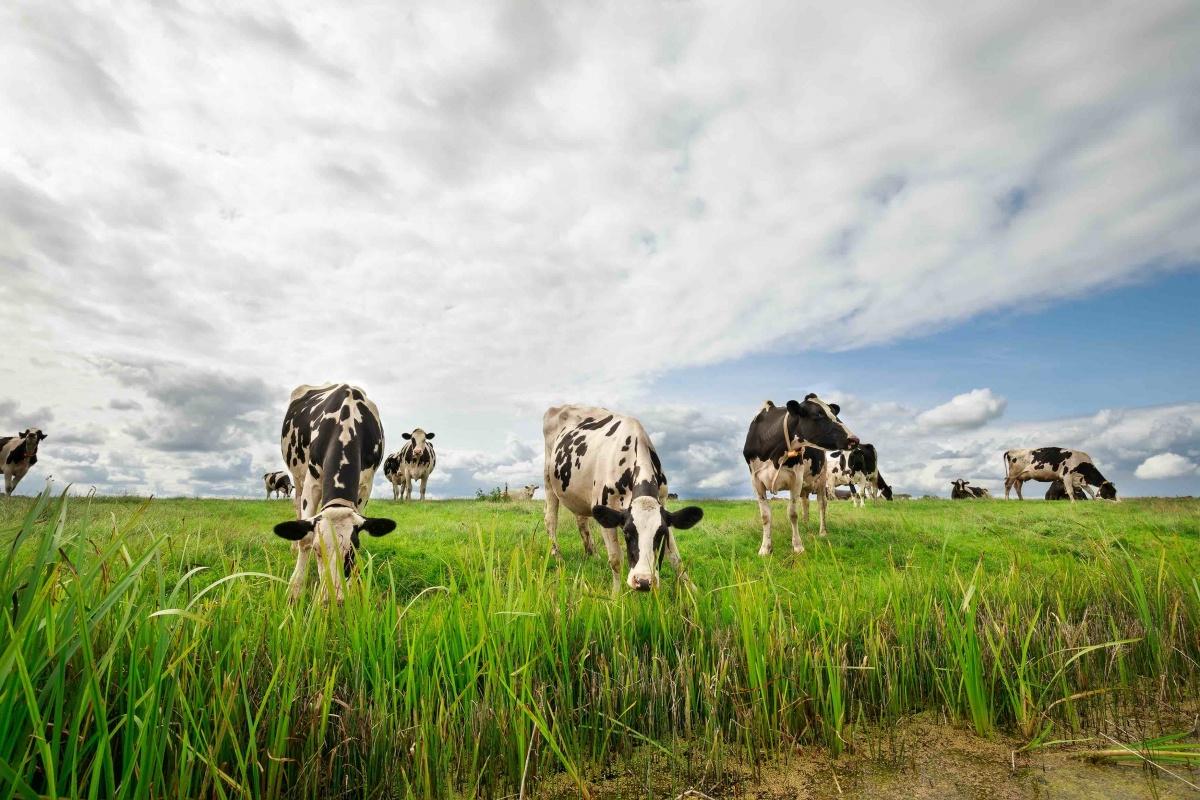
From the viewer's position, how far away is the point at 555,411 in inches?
457

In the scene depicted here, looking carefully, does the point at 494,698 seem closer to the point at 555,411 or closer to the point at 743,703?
the point at 743,703

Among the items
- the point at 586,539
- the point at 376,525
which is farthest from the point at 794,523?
the point at 376,525

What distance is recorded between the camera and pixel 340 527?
6.06 m

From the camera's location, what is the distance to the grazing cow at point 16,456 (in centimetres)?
2173

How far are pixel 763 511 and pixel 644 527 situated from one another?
19.8ft

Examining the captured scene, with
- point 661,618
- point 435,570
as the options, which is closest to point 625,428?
point 435,570

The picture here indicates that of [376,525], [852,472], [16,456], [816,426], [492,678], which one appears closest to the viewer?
[492,678]

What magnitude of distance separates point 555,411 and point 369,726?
9045 millimetres

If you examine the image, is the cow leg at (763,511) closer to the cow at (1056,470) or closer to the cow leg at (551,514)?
the cow leg at (551,514)

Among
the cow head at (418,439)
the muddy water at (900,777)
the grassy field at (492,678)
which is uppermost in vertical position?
the cow head at (418,439)

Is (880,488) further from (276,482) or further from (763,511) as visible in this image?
(276,482)

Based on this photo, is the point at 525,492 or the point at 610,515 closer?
the point at 610,515

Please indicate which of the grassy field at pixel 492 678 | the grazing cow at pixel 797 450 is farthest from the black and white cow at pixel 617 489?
the grazing cow at pixel 797 450

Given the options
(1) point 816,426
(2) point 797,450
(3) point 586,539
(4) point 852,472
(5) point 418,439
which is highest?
(5) point 418,439
